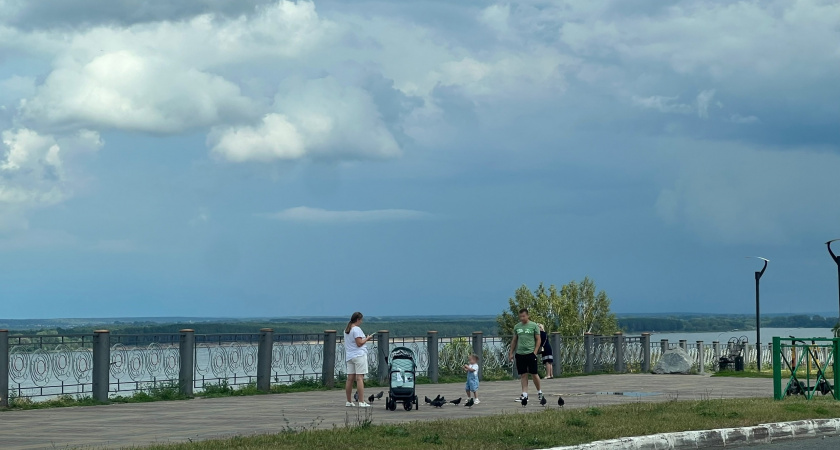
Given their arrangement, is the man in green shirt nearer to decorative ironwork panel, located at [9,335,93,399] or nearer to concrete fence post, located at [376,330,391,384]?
concrete fence post, located at [376,330,391,384]

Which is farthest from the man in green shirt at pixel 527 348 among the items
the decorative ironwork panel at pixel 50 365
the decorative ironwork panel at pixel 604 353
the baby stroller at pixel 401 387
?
the decorative ironwork panel at pixel 604 353

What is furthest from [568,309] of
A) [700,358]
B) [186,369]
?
[186,369]

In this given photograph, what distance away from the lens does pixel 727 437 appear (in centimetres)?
1432

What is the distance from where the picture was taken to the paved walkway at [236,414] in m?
14.5

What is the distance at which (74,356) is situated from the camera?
2155 cm

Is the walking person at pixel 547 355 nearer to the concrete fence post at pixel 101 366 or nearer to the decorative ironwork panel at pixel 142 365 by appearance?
the decorative ironwork panel at pixel 142 365

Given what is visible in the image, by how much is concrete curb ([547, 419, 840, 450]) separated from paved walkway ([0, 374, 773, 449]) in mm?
4343

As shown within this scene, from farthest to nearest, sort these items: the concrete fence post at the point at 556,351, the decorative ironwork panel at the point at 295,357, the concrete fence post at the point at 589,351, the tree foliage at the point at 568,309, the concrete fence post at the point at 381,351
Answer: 1. the tree foliage at the point at 568,309
2. the concrete fence post at the point at 589,351
3. the concrete fence post at the point at 556,351
4. the concrete fence post at the point at 381,351
5. the decorative ironwork panel at the point at 295,357

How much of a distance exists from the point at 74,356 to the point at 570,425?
37.5ft

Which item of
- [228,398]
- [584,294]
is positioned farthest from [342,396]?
[584,294]

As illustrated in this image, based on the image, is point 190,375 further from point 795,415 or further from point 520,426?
point 795,415

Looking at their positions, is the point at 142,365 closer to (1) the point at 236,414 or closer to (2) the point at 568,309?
(1) the point at 236,414

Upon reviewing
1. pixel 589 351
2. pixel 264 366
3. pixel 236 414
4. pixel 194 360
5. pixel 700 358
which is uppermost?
pixel 194 360

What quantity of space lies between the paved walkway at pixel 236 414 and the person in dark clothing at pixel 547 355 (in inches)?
28.9
